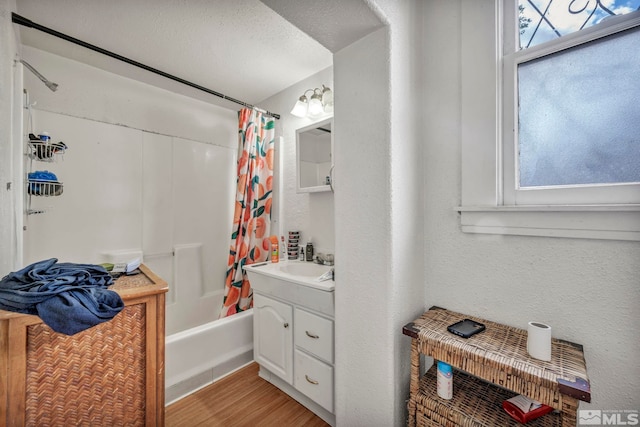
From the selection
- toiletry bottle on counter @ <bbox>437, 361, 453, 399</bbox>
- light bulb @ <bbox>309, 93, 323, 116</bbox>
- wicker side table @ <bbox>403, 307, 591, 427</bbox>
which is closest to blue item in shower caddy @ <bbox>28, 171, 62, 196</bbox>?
light bulb @ <bbox>309, 93, 323, 116</bbox>

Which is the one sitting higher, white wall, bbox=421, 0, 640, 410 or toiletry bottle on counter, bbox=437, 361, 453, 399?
white wall, bbox=421, 0, 640, 410

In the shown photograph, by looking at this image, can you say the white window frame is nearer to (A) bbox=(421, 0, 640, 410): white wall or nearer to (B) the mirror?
(A) bbox=(421, 0, 640, 410): white wall

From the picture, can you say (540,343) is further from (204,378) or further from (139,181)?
(139,181)

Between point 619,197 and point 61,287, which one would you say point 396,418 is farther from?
point 61,287

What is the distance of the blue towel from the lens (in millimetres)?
633

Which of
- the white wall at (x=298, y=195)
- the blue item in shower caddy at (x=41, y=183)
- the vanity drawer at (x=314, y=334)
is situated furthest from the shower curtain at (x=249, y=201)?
the blue item in shower caddy at (x=41, y=183)

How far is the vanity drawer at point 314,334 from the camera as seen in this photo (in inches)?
53.5

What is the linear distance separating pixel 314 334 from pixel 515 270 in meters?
1.00

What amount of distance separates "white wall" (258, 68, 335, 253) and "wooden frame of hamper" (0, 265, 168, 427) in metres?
1.23

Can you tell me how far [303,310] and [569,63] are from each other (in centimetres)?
160

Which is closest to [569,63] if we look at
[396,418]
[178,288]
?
[396,418]

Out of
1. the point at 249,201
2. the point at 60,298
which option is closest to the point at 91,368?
the point at 60,298

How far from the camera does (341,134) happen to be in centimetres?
119

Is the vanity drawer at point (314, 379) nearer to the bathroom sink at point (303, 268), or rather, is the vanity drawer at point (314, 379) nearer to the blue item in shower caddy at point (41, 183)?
the bathroom sink at point (303, 268)
